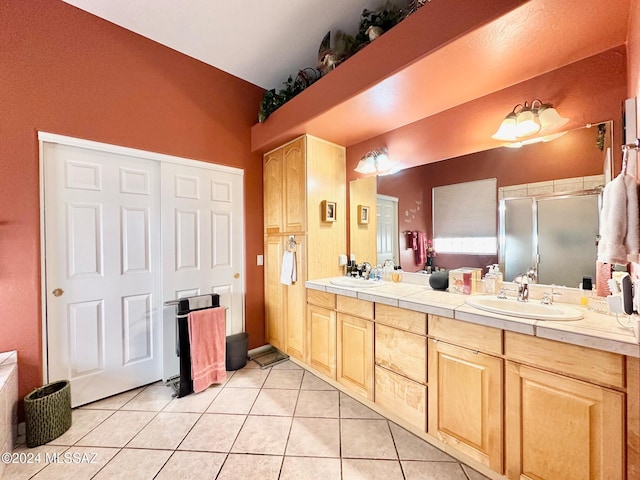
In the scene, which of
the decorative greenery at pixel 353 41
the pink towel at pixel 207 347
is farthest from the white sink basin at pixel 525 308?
the pink towel at pixel 207 347

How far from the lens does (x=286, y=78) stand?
115 inches

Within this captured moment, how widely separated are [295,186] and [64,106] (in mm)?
1845

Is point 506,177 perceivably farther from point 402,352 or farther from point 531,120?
point 402,352

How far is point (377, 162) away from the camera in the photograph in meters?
2.51

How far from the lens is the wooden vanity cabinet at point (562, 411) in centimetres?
105

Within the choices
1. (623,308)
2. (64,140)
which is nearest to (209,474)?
(623,308)

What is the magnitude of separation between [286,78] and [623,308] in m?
3.22

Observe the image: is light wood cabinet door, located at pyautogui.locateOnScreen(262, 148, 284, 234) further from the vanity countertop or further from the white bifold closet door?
the vanity countertop

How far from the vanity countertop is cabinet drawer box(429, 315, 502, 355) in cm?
4

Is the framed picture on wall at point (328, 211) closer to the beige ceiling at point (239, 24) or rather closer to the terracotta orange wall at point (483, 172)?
the terracotta orange wall at point (483, 172)

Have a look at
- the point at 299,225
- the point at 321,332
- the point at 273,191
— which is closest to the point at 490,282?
the point at 321,332

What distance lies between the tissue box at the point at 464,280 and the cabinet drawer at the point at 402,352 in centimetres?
51

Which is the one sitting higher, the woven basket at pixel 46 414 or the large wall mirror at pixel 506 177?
the large wall mirror at pixel 506 177

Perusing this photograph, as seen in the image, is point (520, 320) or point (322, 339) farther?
point (322, 339)
